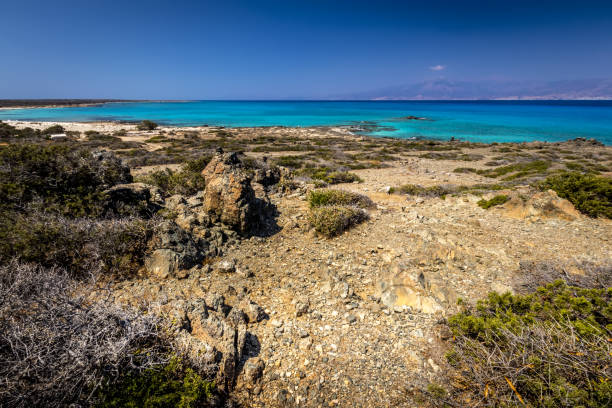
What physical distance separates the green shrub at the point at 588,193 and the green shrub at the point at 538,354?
5913 mm

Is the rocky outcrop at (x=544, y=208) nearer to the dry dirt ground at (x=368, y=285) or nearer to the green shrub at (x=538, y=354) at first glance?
the dry dirt ground at (x=368, y=285)

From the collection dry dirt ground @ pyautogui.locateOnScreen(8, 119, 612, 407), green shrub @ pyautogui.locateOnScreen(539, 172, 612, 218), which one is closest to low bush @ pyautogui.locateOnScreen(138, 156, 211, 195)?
dry dirt ground @ pyautogui.locateOnScreen(8, 119, 612, 407)

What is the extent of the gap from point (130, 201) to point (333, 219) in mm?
4820

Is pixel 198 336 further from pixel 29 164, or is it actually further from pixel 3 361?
pixel 29 164

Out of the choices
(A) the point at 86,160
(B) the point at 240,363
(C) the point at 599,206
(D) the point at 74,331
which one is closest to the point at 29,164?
(A) the point at 86,160

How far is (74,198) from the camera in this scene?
5391 mm

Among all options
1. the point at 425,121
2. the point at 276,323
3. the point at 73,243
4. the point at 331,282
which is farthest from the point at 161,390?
the point at 425,121

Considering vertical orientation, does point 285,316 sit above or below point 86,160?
below

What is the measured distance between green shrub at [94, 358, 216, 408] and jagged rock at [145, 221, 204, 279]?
2.20 m

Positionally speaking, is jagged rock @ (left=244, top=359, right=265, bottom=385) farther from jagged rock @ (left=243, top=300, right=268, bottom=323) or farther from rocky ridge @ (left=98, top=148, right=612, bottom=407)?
jagged rock @ (left=243, top=300, right=268, bottom=323)

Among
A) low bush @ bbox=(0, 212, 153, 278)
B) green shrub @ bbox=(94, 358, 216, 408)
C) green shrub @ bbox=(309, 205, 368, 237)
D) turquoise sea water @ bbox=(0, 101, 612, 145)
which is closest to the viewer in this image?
green shrub @ bbox=(94, 358, 216, 408)

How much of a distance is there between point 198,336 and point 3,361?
1630mm

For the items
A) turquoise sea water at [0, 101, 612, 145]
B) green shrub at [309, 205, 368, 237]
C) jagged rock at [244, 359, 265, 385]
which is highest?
turquoise sea water at [0, 101, 612, 145]

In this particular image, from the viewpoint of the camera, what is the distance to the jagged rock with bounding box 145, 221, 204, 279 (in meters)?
4.62
